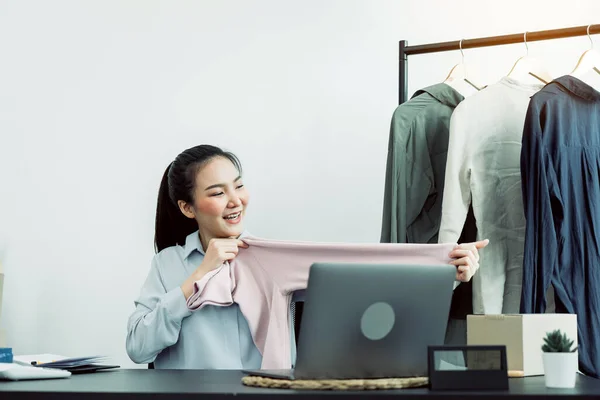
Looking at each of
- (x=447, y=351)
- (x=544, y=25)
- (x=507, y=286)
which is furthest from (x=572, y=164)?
(x=447, y=351)

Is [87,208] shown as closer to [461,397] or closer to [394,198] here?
[394,198]

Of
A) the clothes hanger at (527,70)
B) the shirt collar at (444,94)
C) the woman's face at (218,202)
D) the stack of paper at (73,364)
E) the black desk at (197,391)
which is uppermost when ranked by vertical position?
the clothes hanger at (527,70)

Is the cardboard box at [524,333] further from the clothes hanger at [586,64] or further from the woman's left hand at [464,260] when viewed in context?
the clothes hanger at [586,64]

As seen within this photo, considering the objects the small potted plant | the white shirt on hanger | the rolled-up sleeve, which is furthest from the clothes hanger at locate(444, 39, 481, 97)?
the small potted plant

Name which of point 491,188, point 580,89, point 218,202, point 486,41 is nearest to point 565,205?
point 491,188

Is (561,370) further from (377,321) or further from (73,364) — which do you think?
(73,364)

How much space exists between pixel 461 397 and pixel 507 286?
1364 mm

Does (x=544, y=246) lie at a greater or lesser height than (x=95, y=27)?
lesser

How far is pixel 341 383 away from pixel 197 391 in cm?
23

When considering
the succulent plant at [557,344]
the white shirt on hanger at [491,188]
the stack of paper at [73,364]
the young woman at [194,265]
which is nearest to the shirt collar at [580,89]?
the white shirt on hanger at [491,188]

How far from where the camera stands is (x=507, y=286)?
8.45ft

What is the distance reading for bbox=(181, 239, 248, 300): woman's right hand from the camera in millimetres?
2287

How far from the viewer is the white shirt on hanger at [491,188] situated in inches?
101

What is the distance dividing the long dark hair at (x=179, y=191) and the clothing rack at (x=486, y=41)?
73 centimetres
